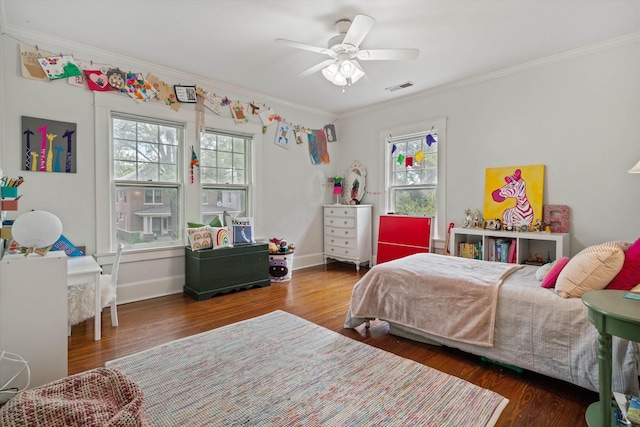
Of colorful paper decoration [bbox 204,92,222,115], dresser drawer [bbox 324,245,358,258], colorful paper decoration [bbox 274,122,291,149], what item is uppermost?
colorful paper decoration [bbox 204,92,222,115]

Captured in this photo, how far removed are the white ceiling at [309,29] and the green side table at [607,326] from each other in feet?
7.27

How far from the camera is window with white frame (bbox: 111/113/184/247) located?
343 centimetres

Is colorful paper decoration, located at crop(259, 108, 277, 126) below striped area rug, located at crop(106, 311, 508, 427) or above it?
above

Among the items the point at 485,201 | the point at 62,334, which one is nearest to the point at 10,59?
the point at 62,334

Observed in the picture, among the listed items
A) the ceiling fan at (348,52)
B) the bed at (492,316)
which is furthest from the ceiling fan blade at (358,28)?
the bed at (492,316)

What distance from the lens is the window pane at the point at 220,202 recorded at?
4.09 meters

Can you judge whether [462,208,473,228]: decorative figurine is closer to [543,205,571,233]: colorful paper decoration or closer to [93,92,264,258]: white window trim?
[543,205,571,233]: colorful paper decoration

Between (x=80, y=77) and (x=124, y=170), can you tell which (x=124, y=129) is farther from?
(x=80, y=77)

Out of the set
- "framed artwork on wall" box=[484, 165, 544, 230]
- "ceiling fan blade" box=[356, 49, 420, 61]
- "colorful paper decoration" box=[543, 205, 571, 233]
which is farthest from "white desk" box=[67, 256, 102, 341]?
"colorful paper decoration" box=[543, 205, 571, 233]

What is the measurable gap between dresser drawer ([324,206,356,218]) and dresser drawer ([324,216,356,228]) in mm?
51

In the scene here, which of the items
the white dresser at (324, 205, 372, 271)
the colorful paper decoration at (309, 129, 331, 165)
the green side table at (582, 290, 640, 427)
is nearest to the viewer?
the green side table at (582, 290, 640, 427)

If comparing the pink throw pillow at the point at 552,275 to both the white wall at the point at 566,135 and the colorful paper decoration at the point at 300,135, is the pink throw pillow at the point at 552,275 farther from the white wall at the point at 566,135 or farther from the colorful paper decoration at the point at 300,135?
the colorful paper decoration at the point at 300,135

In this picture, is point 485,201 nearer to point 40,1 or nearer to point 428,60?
point 428,60

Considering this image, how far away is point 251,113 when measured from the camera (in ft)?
14.4
